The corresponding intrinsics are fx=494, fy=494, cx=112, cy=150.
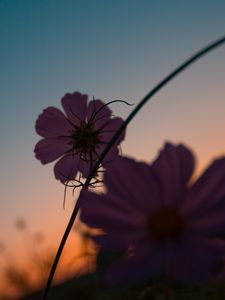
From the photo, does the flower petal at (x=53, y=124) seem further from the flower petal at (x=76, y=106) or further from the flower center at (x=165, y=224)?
the flower center at (x=165, y=224)

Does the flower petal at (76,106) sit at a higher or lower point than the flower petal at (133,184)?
higher

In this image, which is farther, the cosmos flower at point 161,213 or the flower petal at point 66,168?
the flower petal at point 66,168

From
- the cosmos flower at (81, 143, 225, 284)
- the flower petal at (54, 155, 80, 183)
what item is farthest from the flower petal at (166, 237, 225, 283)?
the flower petal at (54, 155, 80, 183)

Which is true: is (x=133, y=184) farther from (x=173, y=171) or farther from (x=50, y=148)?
(x=50, y=148)

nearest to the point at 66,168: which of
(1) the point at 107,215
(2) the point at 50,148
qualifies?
(2) the point at 50,148

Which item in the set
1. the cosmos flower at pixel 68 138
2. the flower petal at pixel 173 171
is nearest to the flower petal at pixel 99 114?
the cosmos flower at pixel 68 138

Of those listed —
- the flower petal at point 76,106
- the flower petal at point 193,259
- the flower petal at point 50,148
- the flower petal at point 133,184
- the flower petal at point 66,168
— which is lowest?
the flower petal at point 193,259

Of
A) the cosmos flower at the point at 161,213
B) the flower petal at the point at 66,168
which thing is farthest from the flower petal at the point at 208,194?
the flower petal at the point at 66,168
